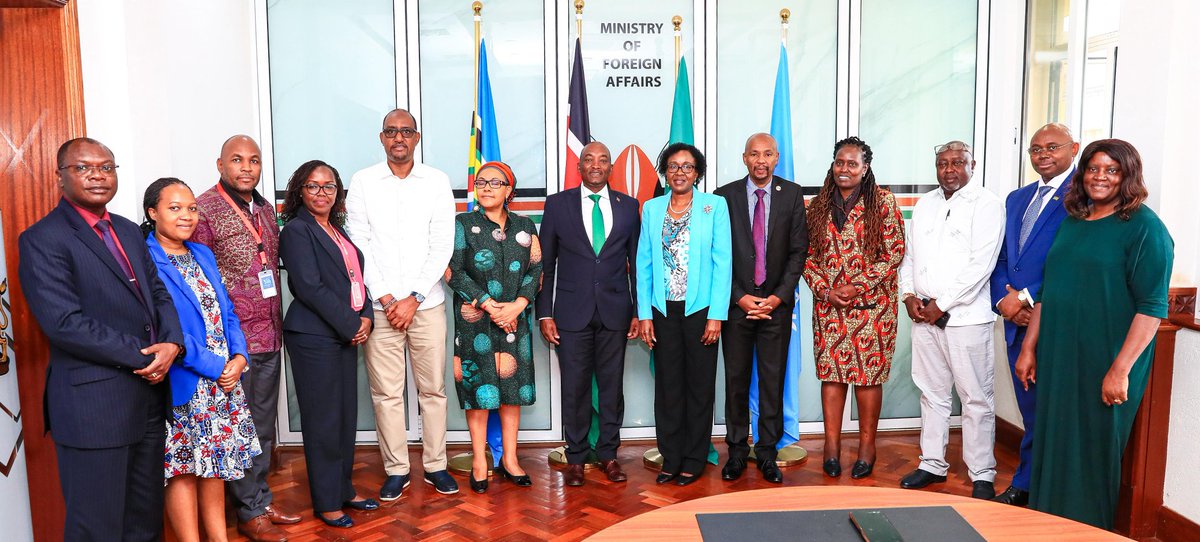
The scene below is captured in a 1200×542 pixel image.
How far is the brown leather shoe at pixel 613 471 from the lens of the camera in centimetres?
386

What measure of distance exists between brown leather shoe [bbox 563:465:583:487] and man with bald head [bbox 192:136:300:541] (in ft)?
4.29

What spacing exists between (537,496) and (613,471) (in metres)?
0.43

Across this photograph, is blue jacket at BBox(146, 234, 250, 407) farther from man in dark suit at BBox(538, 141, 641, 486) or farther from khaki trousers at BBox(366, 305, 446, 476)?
man in dark suit at BBox(538, 141, 641, 486)

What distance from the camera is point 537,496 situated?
12.1 ft

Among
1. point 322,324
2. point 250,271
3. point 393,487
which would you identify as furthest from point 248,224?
point 393,487

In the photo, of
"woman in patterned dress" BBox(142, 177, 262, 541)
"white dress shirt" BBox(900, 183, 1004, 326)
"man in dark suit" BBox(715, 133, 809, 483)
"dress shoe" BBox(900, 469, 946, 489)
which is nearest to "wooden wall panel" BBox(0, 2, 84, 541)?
"woman in patterned dress" BBox(142, 177, 262, 541)

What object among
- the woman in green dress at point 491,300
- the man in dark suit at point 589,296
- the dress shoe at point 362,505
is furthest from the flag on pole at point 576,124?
the dress shoe at point 362,505

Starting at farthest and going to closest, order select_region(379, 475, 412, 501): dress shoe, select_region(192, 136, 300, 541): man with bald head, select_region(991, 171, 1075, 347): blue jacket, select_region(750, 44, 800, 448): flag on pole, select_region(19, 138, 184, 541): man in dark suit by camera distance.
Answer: select_region(750, 44, 800, 448): flag on pole → select_region(379, 475, 412, 501): dress shoe → select_region(991, 171, 1075, 347): blue jacket → select_region(192, 136, 300, 541): man with bald head → select_region(19, 138, 184, 541): man in dark suit

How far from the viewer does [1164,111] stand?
2953 millimetres

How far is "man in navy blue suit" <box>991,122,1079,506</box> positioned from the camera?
128 inches

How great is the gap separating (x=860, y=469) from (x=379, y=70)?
347cm

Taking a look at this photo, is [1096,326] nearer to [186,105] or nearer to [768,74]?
[768,74]

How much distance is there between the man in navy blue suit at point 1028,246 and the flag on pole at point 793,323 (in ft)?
3.55

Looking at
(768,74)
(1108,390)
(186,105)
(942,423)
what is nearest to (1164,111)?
(1108,390)
